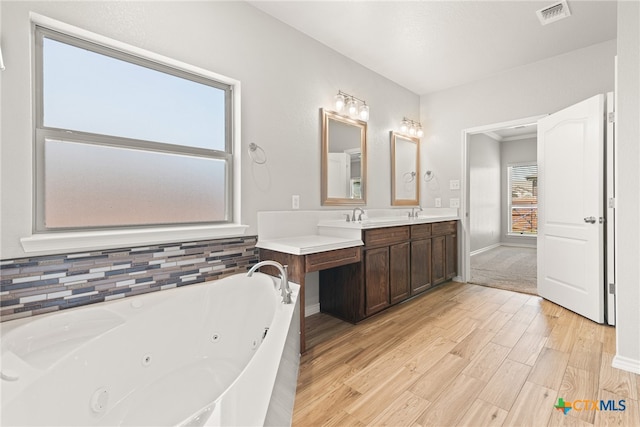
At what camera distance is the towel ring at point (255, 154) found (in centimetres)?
238

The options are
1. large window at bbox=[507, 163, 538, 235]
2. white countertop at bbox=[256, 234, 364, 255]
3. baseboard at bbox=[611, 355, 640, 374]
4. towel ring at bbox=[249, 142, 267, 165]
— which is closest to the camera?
baseboard at bbox=[611, 355, 640, 374]

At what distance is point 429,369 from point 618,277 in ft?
4.62

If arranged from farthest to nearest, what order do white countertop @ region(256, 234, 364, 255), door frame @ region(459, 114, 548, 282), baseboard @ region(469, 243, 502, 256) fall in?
baseboard @ region(469, 243, 502, 256), door frame @ region(459, 114, 548, 282), white countertop @ region(256, 234, 364, 255)

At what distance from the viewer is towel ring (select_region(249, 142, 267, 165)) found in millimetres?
2375

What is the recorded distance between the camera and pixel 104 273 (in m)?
1.70

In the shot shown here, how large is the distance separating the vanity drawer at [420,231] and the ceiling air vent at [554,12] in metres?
2.12

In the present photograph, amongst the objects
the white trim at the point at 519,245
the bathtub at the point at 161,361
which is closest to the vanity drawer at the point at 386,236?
the bathtub at the point at 161,361

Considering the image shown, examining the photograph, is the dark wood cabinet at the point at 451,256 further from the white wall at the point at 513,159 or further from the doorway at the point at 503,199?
the white wall at the point at 513,159

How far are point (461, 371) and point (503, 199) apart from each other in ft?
20.8

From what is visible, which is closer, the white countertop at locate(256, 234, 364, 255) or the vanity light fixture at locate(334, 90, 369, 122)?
the white countertop at locate(256, 234, 364, 255)

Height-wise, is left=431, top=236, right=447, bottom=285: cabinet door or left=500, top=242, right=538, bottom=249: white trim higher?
left=431, top=236, right=447, bottom=285: cabinet door

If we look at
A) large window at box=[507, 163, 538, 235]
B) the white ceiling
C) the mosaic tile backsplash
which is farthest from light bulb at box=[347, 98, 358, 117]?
large window at box=[507, 163, 538, 235]

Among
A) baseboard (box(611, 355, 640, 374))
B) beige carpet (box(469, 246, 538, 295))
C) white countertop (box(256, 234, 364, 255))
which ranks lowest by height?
baseboard (box(611, 355, 640, 374))

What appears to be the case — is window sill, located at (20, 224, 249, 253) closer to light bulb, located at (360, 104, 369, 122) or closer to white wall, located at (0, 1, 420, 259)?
white wall, located at (0, 1, 420, 259)
